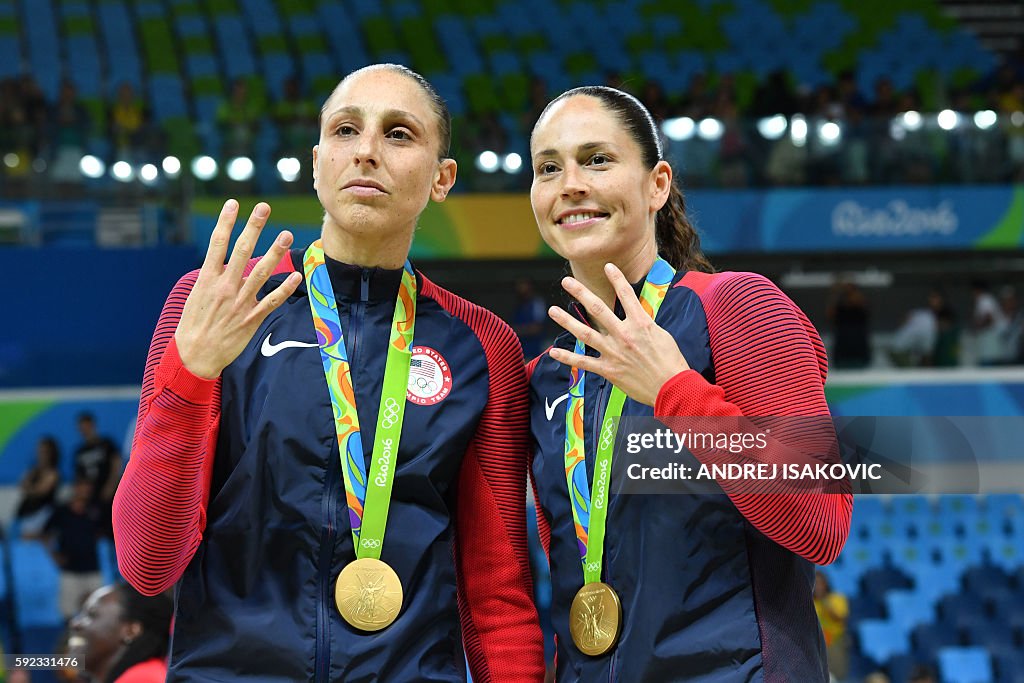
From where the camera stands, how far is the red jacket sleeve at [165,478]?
226 centimetres

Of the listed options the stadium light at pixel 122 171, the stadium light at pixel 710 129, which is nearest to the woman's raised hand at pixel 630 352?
the stadium light at pixel 710 129

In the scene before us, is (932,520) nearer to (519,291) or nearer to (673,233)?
(519,291)

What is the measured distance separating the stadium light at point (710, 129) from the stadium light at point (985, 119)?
2.39m

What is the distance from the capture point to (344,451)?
2557mm

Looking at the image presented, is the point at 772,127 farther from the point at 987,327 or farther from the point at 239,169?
the point at 239,169

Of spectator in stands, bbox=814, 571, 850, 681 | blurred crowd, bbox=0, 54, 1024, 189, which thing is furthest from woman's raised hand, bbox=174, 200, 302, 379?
blurred crowd, bbox=0, 54, 1024, 189

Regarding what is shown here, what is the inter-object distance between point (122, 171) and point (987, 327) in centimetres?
811

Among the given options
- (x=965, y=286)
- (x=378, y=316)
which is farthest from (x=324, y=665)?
(x=965, y=286)

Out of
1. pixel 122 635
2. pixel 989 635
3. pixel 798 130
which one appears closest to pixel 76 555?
pixel 122 635

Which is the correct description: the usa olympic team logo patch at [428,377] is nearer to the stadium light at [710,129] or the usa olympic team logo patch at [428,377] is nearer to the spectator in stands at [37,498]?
the spectator in stands at [37,498]

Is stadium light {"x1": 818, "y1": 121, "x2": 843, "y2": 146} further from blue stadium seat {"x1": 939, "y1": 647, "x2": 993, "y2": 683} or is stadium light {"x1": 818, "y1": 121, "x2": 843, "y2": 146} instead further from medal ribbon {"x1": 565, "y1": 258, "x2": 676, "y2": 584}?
medal ribbon {"x1": 565, "y1": 258, "x2": 676, "y2": 584}

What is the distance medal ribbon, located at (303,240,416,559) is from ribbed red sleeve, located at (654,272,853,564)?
A: 62 cm

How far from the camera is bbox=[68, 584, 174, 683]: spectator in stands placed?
372cm
